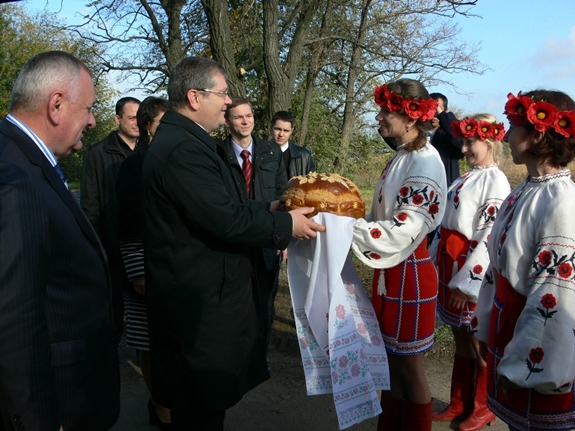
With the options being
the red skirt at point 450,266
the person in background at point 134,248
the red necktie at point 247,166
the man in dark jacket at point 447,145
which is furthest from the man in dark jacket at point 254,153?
the man in dark jacket at point 447,145

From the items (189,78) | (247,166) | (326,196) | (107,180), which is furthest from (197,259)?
(247,166)

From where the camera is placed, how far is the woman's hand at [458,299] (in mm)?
3510

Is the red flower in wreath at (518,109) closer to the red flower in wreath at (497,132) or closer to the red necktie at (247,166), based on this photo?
the red flower in wreath at (497,132)

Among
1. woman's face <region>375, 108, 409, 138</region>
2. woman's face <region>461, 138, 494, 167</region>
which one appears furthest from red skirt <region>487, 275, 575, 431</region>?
woman's face <region>461, 138, 494, 167</region>

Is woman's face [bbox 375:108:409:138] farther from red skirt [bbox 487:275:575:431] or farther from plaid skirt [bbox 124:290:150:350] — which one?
plaid skirt [bbox 124:290:150:350]

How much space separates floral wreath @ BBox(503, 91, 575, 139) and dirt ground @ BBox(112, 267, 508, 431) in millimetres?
2362

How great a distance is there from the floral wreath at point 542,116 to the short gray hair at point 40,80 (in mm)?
1903

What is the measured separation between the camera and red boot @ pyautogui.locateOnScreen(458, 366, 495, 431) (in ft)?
11.9

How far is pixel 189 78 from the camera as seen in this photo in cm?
267

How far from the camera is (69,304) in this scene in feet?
5.99

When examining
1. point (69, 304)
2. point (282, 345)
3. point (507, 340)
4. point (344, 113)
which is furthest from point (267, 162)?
point (344, 113)

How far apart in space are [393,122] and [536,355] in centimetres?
151

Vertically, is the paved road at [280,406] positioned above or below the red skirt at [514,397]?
below

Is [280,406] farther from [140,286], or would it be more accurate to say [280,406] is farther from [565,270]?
[565,270]
